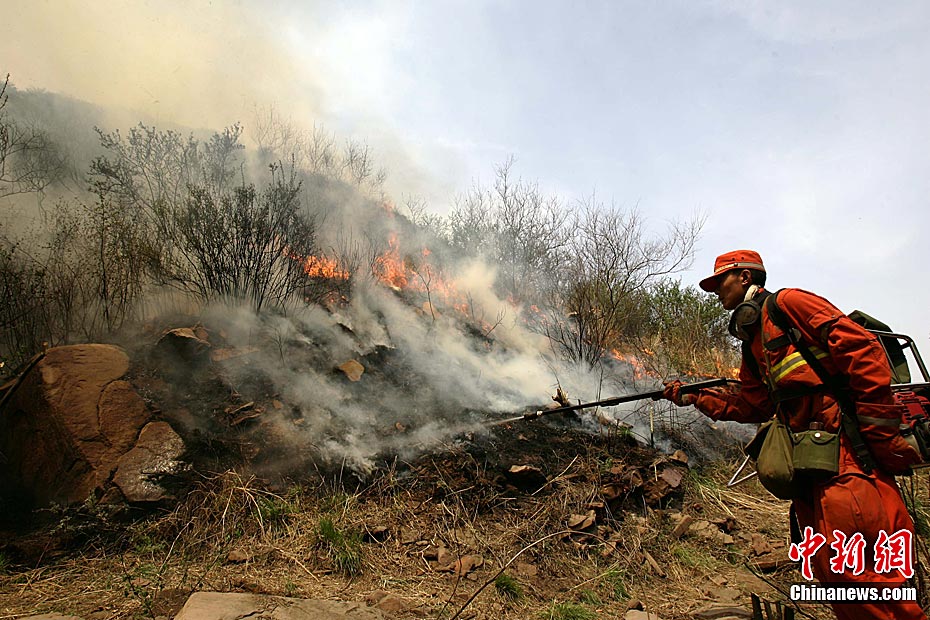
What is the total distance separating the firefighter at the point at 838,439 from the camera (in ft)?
7.77

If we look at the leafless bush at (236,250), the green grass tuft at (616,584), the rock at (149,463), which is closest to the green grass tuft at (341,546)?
the rock at (149,463)

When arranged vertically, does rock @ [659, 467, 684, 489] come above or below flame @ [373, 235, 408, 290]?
below

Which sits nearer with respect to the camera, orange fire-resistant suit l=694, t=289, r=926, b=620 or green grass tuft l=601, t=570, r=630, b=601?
orange fire-resistant suit l=694, t=289, r=926, b=620

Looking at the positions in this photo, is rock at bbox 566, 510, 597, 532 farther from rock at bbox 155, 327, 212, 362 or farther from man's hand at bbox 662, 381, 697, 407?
rock at bbox 155, 327, 212, 362

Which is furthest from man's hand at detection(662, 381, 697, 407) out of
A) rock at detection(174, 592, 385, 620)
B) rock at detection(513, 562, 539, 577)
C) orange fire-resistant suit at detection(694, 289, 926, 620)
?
rock at detection(174, 592, 385, 620)

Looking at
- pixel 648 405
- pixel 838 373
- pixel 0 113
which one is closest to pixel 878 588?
pixel 838 373

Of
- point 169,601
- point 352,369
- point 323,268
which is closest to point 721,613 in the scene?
point 169,601

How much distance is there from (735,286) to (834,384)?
85 centimetres

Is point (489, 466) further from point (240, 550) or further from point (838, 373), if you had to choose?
point (838, 373)

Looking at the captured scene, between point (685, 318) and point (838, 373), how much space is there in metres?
11.2

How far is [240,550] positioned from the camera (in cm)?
420

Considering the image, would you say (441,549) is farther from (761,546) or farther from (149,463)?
(761,546)

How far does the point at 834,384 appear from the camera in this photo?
104 inches

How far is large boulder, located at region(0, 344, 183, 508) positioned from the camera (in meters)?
4.45
